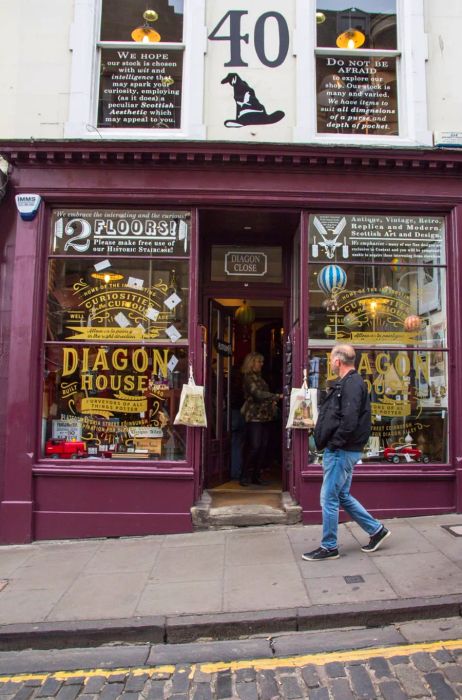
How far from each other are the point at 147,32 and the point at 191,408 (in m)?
5.05

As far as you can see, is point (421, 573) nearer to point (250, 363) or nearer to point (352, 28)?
point (250, 363)

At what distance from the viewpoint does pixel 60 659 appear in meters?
3.80

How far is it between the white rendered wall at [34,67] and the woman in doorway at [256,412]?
4036 mm

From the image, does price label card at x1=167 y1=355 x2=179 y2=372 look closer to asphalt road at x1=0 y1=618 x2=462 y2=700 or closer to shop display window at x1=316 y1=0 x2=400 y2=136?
asphalt road at x1=0 y1=618 x2=462 y2=700

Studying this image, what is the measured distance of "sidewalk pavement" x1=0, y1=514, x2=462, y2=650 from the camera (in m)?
4.01

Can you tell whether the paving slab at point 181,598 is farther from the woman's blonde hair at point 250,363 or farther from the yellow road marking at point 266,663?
the woman's blonde hair at point 250,363

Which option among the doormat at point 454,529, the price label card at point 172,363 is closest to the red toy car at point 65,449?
the price label card at point 172,363

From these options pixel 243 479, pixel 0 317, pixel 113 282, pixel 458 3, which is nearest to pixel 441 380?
pixel 243 479

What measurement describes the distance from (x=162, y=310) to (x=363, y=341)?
255 centimetres

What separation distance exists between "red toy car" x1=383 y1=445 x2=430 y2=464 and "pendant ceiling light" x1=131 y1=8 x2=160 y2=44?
242 inches

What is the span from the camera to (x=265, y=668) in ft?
11.6

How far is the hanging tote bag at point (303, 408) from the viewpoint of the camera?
6.38 m

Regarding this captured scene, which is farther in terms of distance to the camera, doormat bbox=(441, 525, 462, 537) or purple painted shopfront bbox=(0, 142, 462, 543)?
purple painted shopfront bbox=(0, 142, 462, 543)

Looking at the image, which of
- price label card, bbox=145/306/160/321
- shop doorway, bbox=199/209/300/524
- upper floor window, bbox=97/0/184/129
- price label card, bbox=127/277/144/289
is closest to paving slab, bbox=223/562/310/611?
shop doorway, bbox=199/209/300/524
